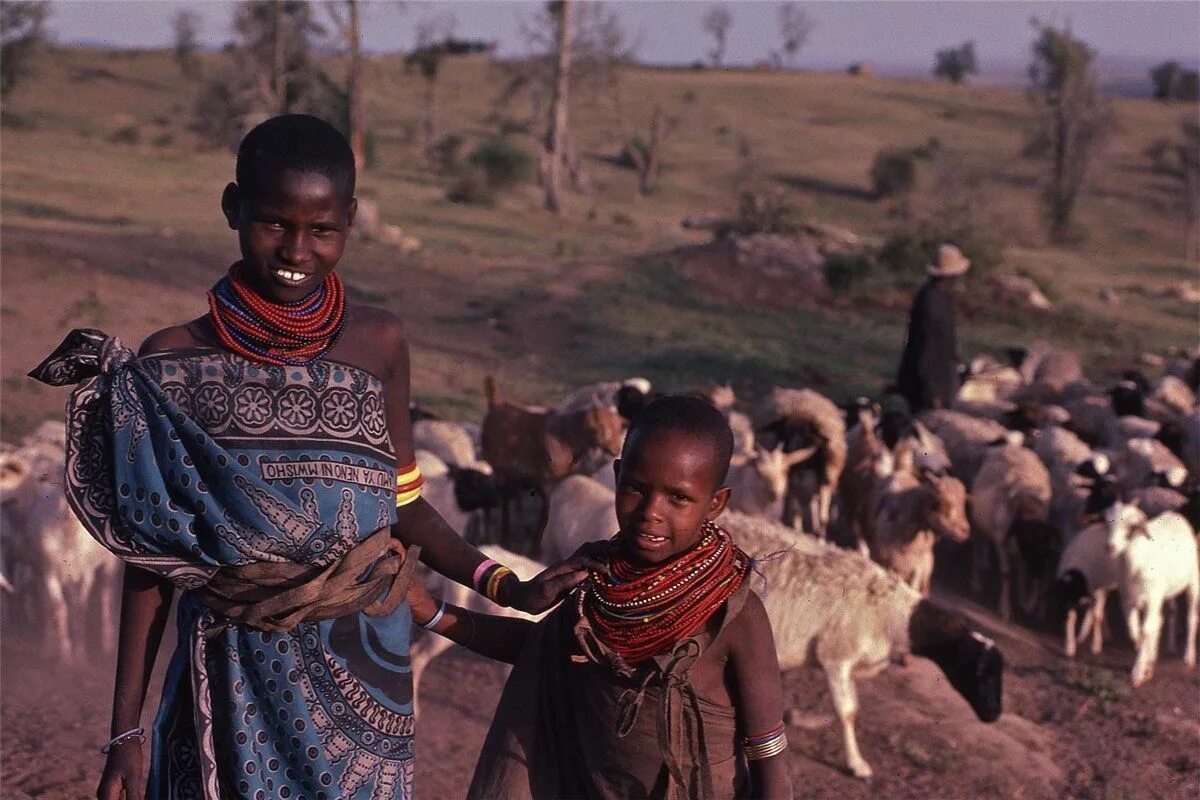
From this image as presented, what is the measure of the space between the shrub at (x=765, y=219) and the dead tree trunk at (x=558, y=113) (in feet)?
25.3

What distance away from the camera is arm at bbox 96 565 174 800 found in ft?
7.50

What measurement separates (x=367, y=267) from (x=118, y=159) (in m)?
13.8

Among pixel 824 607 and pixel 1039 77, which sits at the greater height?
pixel 1039 77

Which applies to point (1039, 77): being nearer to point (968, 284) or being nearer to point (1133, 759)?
point (968, 284)

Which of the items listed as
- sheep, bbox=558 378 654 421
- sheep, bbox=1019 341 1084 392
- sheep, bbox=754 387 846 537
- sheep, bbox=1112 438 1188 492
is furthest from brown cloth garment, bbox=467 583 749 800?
sheep, bbox=1019 341 1084 392

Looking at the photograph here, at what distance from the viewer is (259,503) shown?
86.5 inches

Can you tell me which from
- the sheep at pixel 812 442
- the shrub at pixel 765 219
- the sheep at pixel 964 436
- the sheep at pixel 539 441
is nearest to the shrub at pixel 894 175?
the shrub at pixel 765 219

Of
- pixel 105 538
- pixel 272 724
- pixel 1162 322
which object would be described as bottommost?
pixel 1162 322

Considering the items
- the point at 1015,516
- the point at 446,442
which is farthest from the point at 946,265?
the point at 446,442

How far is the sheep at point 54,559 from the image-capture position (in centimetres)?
655

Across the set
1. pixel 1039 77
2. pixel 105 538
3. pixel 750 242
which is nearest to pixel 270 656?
pixel 105 538

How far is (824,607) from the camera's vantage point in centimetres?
613

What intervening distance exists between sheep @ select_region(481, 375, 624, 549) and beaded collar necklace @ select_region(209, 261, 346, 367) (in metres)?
5.89

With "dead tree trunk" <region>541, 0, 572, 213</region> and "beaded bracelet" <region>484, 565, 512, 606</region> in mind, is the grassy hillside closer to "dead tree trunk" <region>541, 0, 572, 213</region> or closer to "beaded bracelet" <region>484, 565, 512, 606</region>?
"dead tree trunk" <region>541, 0, 572, 213</region>
